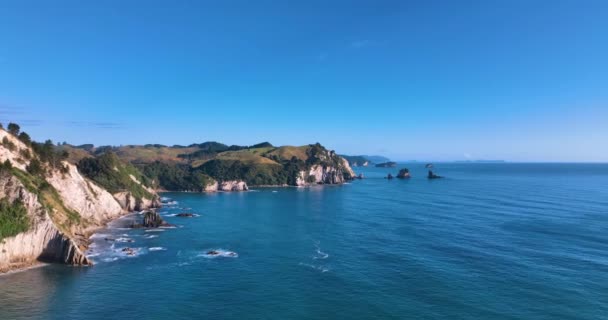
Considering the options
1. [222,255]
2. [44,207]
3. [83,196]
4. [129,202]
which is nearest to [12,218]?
[44,207]

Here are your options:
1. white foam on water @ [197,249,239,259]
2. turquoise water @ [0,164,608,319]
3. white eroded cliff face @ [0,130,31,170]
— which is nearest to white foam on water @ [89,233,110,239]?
turquoise water @ [0,164,608,319]

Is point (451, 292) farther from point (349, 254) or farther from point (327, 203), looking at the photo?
point (327, 203)

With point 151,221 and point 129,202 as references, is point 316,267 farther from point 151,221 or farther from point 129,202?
point 129,202

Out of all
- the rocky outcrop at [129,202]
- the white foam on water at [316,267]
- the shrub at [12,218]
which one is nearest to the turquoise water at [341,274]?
the white foam on water at [316,267]

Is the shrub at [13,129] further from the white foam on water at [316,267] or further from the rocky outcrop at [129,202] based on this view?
the white foam on water at [316,267]

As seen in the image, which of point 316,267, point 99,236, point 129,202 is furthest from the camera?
point 129,202

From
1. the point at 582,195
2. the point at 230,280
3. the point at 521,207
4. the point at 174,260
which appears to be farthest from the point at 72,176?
the point at 582,195
